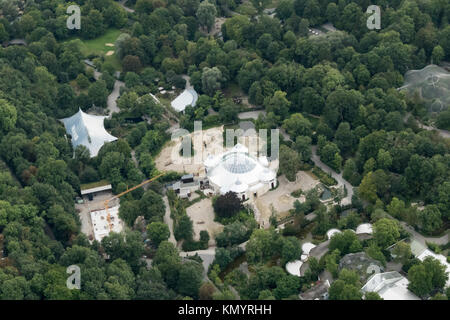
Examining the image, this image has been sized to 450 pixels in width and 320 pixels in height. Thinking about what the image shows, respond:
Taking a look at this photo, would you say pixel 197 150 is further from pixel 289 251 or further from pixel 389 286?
pixel 389 286

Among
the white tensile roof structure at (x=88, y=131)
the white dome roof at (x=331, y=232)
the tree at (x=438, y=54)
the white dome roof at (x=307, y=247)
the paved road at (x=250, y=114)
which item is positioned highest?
the tree at (x=438, y=54)

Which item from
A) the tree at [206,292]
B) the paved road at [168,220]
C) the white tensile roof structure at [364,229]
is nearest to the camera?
the tree at [206,292]

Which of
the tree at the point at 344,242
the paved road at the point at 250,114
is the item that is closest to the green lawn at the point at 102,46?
the paved road at the point at 250,114

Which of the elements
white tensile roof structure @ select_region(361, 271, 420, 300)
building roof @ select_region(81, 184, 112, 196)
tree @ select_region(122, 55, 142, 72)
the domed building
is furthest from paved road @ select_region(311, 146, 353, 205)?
tree @ select_region(122, 55, 142, 72)

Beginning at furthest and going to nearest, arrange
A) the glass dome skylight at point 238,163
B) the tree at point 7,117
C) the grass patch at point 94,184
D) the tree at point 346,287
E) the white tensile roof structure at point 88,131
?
the white tensile roof structure at point 88,131
the tree at point 7,117
the grass patch at point 94,184
the glass dome skylight at point 238,163
the tree at point 346,287

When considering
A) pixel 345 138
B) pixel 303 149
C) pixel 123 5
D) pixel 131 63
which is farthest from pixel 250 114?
pixel 123 5

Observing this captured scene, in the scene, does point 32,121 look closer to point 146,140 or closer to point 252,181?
point 146,140

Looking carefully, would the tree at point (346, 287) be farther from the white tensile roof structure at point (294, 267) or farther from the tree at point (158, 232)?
the tree at point (158, 232)
